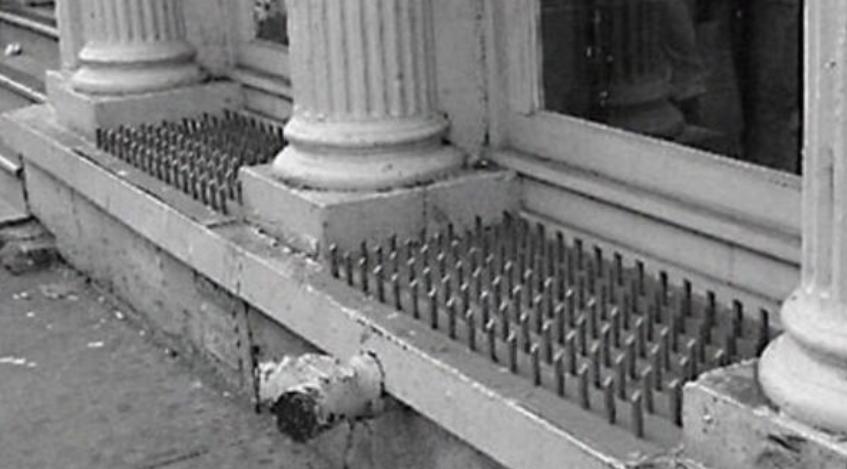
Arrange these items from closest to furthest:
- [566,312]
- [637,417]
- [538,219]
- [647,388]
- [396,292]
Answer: [637,417], [647,388], [566,312], [396,292], [538,219]

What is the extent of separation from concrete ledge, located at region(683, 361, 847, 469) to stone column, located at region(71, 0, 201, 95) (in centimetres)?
409

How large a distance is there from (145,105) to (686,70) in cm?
286

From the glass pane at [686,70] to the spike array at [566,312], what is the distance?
0.45 m

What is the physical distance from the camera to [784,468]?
3.07 metres

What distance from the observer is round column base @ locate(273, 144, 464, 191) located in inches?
200

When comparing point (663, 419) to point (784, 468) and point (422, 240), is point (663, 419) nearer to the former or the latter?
point (784, 468)

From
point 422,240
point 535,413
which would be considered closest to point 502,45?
point 422,240

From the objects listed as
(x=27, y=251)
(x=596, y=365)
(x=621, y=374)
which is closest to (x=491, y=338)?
(x=596, y=365)

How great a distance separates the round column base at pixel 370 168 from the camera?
16.6 feet

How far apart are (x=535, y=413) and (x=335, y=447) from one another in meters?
1.32

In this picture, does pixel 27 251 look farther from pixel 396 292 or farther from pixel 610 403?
pixel 610 403

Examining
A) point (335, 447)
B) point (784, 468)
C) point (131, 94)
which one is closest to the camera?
point (784, 468)

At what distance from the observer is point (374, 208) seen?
5.01m

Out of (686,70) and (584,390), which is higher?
(686,70)
